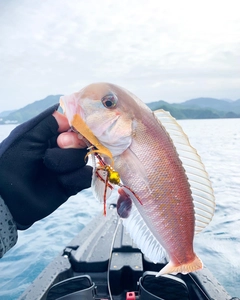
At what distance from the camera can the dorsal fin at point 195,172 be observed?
6.95 feet

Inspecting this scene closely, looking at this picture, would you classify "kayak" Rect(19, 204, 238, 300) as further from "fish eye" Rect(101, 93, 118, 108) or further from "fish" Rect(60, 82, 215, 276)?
"fish eye" Rect(101, 93, 118, 108)

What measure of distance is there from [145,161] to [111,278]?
2.58 metres

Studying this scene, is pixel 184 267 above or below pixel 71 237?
above

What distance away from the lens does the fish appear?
199 centimetres

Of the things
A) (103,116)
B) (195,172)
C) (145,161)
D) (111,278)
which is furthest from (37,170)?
(111,278)

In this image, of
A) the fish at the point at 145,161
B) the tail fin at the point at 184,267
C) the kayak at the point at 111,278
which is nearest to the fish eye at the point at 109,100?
the fish at the point at 145,161

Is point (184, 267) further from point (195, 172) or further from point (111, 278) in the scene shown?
point (111, 278)

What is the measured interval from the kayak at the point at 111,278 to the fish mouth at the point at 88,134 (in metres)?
1.70

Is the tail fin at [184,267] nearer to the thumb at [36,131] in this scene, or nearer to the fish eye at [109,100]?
the fish eye at [109,100]

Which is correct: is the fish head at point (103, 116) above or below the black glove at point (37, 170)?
above

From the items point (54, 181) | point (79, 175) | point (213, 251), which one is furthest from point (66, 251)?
point (213, 251)

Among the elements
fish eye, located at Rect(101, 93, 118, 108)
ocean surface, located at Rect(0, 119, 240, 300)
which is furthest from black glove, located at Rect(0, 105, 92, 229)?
ocean surface, located at Rect(0, 119, 240, 300)

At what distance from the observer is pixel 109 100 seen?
2014mm

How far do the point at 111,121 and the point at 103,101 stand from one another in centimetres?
15
